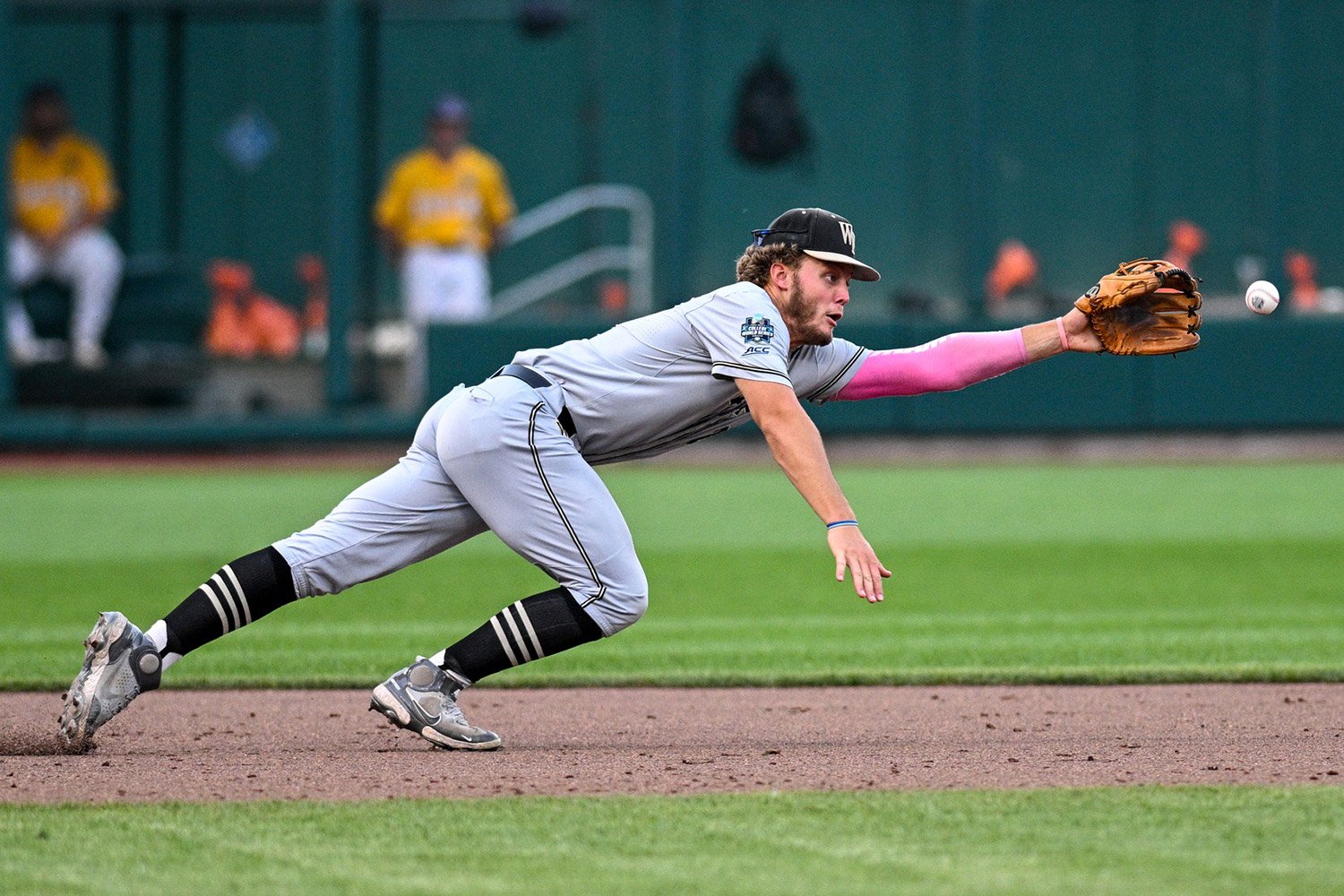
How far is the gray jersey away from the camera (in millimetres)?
4414

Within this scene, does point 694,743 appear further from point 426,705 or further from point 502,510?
point 502,510

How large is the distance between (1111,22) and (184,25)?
331 inches

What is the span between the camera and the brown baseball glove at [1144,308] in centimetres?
482

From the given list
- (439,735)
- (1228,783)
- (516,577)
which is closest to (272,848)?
(439,735)

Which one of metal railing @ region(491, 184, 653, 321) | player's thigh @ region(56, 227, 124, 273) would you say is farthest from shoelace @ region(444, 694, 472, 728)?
player's thigh @ region(56, 227, 124, 273)

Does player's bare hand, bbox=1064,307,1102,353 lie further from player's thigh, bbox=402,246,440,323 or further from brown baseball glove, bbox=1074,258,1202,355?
player's thigh, bbox=402,246,440,323

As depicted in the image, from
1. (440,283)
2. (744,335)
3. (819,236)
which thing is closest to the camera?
(744,335)

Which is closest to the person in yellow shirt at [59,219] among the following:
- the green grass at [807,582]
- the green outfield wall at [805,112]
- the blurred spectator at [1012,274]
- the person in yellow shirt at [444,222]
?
the green outfield wall at [805,112]

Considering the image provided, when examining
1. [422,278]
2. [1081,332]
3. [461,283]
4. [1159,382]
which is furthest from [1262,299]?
[422,278]

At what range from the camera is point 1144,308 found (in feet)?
16.1

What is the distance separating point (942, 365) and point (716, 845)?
1.74 meters

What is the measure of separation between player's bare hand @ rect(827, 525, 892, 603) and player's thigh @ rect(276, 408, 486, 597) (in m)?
0.99

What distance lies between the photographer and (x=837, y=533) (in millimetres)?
4285

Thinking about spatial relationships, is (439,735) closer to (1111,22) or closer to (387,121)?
(387,121)
